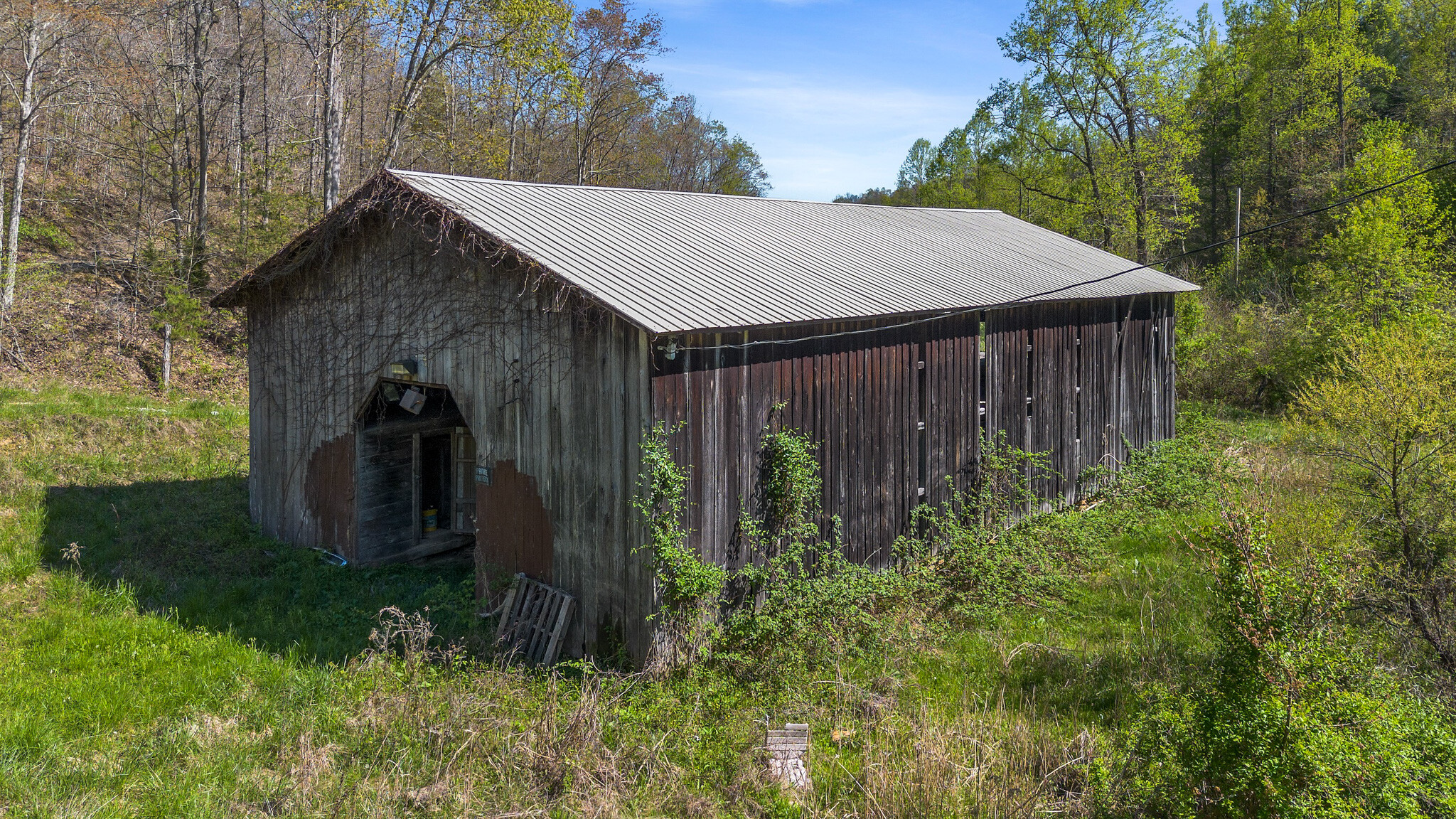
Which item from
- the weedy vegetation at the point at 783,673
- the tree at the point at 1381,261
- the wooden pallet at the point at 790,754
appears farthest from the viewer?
the tree at the point at 1381,261

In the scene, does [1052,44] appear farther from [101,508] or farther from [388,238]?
[101,508]

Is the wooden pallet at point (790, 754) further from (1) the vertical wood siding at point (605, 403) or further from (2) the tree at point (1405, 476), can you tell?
(2) the tree at point (1405, 476)

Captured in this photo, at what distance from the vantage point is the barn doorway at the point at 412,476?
1059 centimetres

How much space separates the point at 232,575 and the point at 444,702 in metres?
5.03

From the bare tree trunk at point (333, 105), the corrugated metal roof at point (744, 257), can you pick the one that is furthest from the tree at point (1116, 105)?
the bare tree trunk at point (333, 105)

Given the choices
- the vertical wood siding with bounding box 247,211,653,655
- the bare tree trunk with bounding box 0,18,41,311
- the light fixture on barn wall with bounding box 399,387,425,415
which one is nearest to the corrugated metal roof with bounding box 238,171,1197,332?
the vertical wood siding with bounding box 247,211,653,655

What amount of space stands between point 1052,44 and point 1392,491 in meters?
25.0

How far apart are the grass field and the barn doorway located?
872 mm

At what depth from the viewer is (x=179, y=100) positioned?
2200 centimetres

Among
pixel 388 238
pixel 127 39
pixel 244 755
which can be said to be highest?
pixel 127 39

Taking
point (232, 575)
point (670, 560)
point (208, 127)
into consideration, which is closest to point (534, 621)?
point (670, 560)

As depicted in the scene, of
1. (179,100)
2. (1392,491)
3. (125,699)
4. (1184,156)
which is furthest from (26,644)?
(1184,156)

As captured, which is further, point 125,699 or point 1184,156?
point 1184,156

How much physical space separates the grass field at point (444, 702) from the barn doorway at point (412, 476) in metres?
0.87
